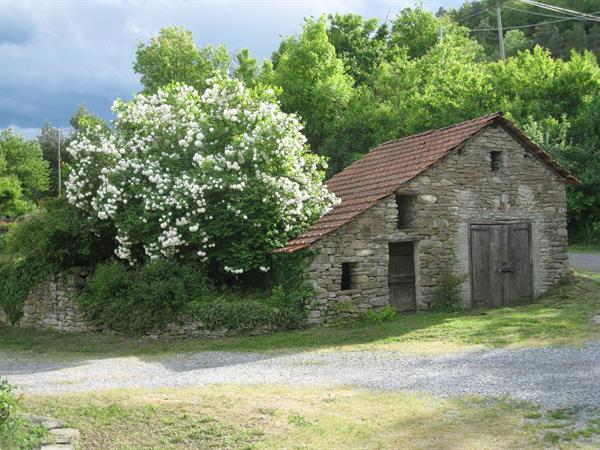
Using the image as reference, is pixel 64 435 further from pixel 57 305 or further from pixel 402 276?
pixel 57 305

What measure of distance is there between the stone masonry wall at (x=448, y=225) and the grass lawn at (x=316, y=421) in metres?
6.41

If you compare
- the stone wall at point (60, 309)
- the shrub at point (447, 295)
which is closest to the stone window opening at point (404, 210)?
the shrub at point (447, 295)

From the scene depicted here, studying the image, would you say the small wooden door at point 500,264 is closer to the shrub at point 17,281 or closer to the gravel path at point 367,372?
the gravel path at point 367,372

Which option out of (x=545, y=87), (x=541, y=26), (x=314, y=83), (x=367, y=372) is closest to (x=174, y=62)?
(x=314, y=83)

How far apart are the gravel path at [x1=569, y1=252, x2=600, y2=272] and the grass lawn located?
14.2 m

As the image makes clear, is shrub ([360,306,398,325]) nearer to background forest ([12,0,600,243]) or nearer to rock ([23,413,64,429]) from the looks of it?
background forest ([12,0,600,243])

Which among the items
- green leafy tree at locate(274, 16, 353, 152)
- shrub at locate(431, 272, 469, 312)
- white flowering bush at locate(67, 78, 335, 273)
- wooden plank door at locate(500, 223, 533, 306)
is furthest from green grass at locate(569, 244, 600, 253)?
green leafy tree at locate(274, 16, 353, 152)

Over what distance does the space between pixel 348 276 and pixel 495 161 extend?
4.92 m

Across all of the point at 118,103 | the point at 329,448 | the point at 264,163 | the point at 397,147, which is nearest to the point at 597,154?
the point at 397,147

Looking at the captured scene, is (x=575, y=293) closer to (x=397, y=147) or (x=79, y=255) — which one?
(x=397, y=147)

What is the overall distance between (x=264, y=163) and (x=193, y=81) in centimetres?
2505

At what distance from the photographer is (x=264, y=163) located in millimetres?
16266

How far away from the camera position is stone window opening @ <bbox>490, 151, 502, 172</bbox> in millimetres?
17422

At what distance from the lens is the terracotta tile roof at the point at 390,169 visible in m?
15.8
